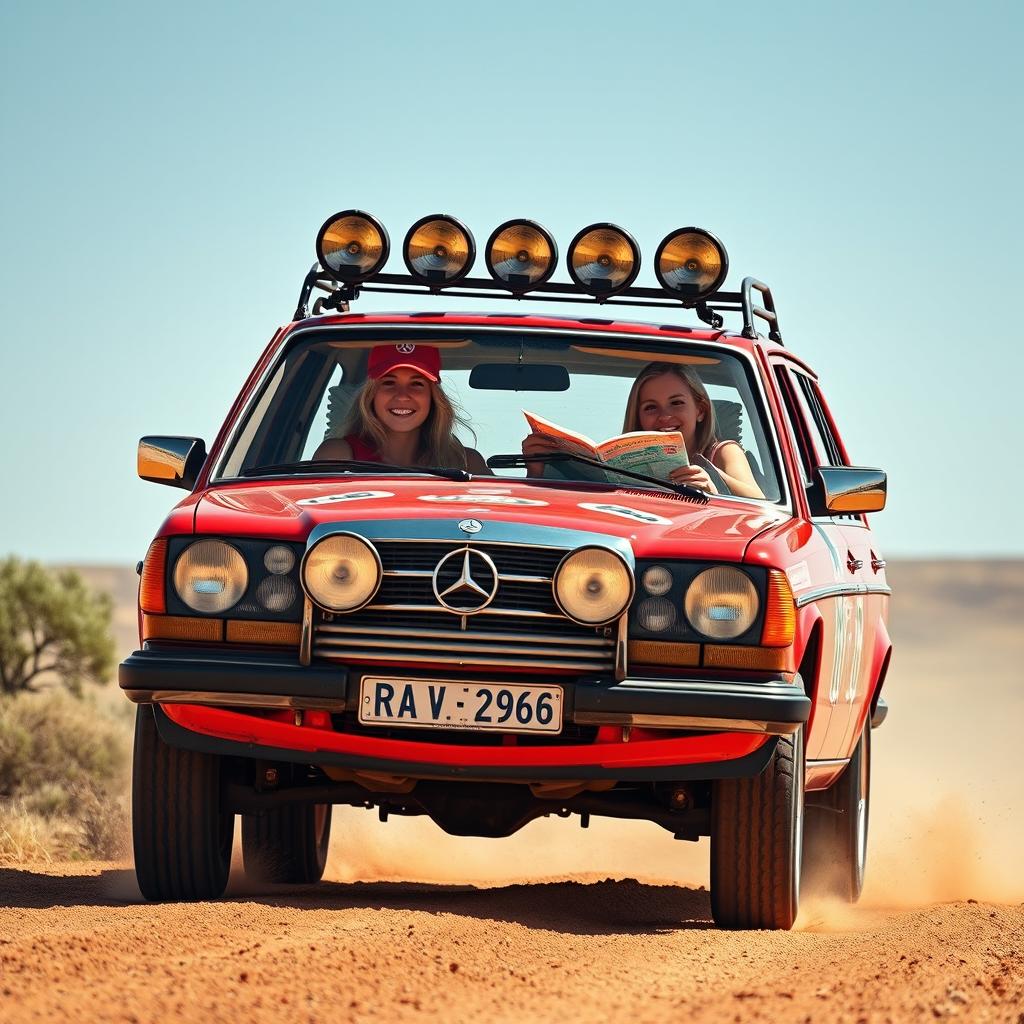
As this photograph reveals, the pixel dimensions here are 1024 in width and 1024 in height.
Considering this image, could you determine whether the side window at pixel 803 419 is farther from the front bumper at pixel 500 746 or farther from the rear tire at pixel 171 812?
the rear tire at pixel 171 812

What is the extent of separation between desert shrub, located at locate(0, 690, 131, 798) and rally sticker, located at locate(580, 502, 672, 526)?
759 cm

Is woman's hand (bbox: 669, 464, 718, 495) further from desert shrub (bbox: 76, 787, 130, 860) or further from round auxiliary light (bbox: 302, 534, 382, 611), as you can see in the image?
desert shrub (bbox: 76, 787, 130, 860)

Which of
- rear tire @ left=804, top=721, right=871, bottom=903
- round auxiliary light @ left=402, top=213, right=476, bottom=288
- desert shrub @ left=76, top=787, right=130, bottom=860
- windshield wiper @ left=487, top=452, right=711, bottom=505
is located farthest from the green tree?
windshield wiper @ left=487, top=452, right=711, bottom=505

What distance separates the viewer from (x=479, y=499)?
6.59 meters

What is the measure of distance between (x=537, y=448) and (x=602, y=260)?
3.75ft

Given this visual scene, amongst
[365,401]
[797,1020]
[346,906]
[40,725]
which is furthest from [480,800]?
[40,725]

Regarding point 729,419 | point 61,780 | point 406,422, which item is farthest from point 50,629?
point 729,419

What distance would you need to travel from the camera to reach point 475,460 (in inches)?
296

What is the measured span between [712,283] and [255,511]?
2298mm

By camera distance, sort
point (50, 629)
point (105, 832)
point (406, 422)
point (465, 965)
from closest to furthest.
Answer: point (465, 965) < point (406, 422) < point (105, 832) < point (50, 629)

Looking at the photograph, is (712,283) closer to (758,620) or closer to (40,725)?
(758,620)

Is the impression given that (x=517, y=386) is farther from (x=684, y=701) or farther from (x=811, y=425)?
(x=684, y=701)

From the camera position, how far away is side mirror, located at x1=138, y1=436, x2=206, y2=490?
7.28 meters

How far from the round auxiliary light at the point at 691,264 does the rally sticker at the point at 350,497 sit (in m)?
1.86
